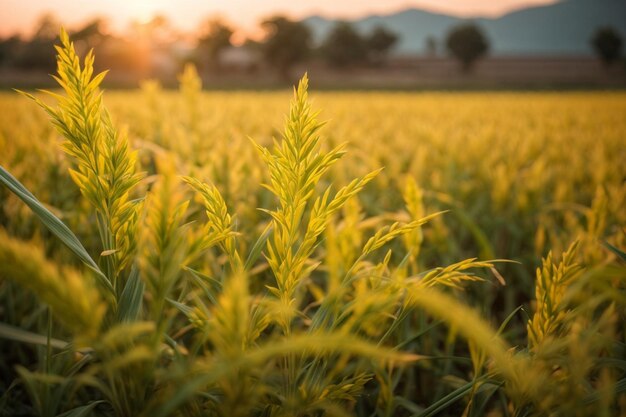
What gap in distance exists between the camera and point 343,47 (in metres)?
54.6

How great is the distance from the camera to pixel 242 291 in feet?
1.30

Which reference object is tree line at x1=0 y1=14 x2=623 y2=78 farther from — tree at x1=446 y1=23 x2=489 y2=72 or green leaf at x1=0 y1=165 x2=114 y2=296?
green leaf at x1=0 y1=165 x2=114 y2=296

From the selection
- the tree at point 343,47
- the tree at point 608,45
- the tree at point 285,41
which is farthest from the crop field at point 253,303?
the tree at point 608,45

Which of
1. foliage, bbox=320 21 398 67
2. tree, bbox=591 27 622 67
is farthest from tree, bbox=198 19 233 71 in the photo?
tree, bbox=591 27 622 67

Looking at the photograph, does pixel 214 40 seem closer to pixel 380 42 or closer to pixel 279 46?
pixel 279 46

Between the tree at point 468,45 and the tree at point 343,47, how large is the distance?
43.3 ft

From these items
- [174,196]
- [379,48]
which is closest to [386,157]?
[174,196]

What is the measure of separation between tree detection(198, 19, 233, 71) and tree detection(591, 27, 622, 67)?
5106cm

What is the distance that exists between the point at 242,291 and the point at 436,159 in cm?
270

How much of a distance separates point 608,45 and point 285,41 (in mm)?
43946

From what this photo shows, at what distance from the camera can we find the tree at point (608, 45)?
55062 millimetres

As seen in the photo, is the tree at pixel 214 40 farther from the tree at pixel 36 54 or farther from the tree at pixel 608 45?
the tree at pixel 608 45

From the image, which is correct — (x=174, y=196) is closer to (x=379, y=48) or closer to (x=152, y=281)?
(x=152, y=281)

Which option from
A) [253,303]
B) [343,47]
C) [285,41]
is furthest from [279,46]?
[253,303]
